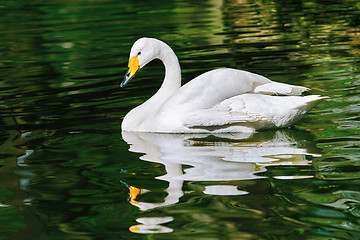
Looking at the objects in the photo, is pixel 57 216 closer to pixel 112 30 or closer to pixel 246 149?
pixel 246 149

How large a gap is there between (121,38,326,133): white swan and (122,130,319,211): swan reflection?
10cm

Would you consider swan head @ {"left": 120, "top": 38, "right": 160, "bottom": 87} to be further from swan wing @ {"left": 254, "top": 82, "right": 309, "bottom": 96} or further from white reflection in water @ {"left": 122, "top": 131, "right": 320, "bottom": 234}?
swan wing @ {"left": 254, "top": 82, "right": 309, "bottom": 96}

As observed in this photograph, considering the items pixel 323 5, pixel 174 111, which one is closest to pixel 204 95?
pixel 174 111

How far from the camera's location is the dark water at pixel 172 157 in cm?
446

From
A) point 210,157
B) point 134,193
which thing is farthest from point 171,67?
point 134,193

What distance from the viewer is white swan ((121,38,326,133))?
6340 millimetres

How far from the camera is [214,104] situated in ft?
21.5

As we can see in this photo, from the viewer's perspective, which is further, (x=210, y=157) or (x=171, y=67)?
(x=171, y=67)

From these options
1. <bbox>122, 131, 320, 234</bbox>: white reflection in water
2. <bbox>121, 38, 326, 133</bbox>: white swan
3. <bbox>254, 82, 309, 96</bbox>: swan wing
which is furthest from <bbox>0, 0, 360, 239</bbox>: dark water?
<bbox>254, 82, 309, 96</bbox>: swan wing

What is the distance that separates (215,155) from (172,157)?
349 millimetres

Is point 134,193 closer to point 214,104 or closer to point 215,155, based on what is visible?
point 215,155

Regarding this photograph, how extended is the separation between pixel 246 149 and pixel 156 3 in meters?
15.2

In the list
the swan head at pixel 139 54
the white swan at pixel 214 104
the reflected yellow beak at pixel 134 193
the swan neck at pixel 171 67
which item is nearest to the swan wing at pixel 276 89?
the white swan at pixel 214 104

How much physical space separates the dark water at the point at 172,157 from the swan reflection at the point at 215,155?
14 millimetres
